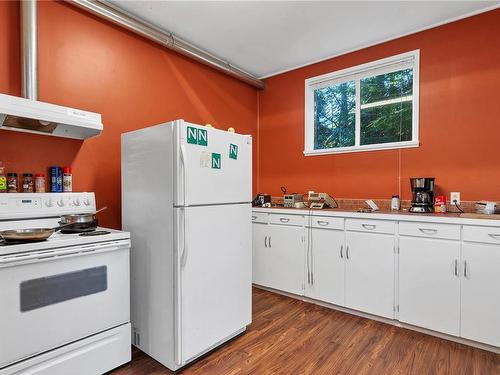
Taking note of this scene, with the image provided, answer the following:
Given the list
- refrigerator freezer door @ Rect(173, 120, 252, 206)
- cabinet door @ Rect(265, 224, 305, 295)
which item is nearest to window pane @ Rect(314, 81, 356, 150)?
cabinet door @ Rect(265, 224, 305, 295)

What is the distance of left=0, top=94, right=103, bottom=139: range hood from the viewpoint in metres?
1.78

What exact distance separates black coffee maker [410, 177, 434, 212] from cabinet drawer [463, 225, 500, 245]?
17.5 inches

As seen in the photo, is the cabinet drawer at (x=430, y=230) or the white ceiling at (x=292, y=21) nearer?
the cabinet drawer at (x=430, y=230)

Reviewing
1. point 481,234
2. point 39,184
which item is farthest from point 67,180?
point 481,234

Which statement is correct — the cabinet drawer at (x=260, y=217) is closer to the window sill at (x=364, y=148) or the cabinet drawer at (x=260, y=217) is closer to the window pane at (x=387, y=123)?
the window sill at (x=364, y=148)

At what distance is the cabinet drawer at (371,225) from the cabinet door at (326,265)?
0.13 m

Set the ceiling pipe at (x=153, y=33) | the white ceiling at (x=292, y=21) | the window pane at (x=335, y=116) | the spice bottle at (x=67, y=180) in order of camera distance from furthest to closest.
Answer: the window pane at (x=335, y=116), the white ceiling at (x=292, y=21), the ceiling pipe at (x=153, y=33), the spice bottle at (x=67, y=180)

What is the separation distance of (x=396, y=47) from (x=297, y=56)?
→ 43.3 inches

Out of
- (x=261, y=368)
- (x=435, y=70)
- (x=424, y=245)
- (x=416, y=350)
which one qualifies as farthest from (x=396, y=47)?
(x=261, y=368)

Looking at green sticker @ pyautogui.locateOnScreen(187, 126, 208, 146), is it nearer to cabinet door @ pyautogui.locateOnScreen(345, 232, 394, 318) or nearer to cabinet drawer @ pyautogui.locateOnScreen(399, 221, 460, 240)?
cabinet door @ pyautogui.locateOnScreen(345, 232, 394, 318)

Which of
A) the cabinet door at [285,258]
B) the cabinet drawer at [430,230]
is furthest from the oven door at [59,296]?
the cabinet drawer at [430,230]

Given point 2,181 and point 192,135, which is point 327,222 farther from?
point 2,181

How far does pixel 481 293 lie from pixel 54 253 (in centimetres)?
299

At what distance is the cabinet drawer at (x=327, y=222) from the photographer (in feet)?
9.59
